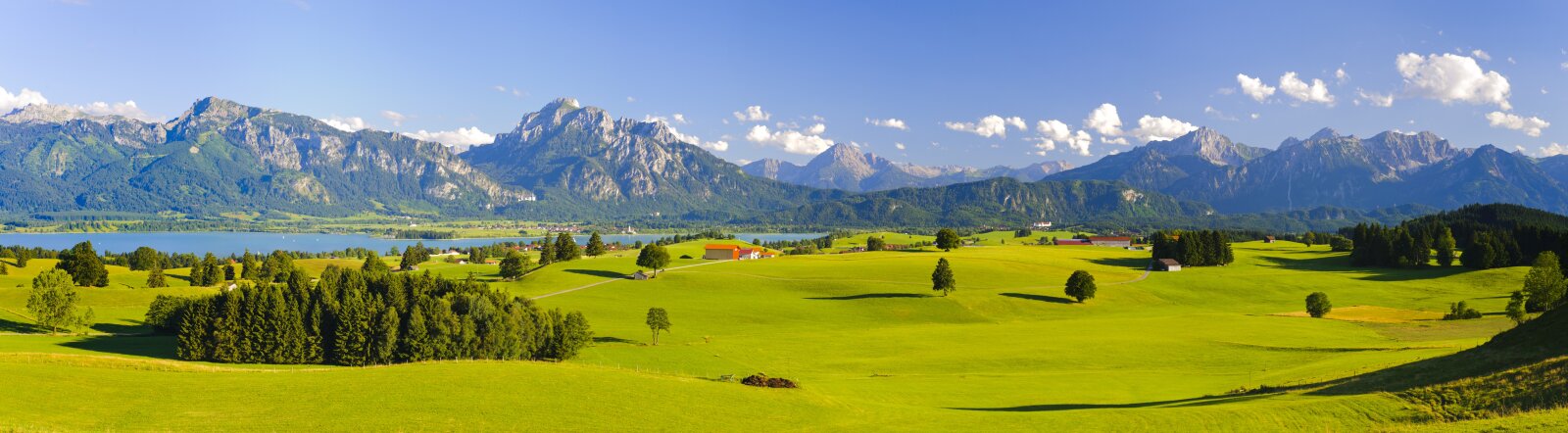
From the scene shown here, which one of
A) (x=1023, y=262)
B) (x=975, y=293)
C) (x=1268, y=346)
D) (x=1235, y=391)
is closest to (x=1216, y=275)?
(x=1023, y=262)

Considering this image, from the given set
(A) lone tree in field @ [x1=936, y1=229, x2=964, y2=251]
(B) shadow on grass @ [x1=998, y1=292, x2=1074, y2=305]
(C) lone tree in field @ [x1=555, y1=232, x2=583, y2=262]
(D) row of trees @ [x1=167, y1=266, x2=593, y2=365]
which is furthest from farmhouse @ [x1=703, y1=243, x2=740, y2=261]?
(D) row of trees @ [x1=167, y1=266, x2=593, y2=365]

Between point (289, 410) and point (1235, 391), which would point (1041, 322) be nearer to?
point (1235, 391)

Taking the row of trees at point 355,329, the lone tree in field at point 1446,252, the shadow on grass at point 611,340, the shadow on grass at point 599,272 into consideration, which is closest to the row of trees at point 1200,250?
the lone tree in field at point 1446,252

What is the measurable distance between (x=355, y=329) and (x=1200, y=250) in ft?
474

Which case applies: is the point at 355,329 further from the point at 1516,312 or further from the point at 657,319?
the point at 1516,312

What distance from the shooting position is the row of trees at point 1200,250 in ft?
481

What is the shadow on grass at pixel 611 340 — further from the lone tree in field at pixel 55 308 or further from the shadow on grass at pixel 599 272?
the shadow on grass at pixel 599 272

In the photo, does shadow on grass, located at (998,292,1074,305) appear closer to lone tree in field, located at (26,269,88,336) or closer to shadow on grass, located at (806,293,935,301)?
shadow on grass, located at (806,293,935,301)

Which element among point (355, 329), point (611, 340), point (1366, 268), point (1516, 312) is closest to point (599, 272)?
point (611, 340)

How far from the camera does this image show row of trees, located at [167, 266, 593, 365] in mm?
60312

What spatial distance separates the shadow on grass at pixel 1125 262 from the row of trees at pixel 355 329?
121535 millimetres

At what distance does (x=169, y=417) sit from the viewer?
1287 inches

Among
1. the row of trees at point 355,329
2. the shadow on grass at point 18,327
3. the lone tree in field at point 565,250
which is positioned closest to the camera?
the row of trees at point 355,329

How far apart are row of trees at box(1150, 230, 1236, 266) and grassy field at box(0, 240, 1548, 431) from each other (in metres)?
14.8
